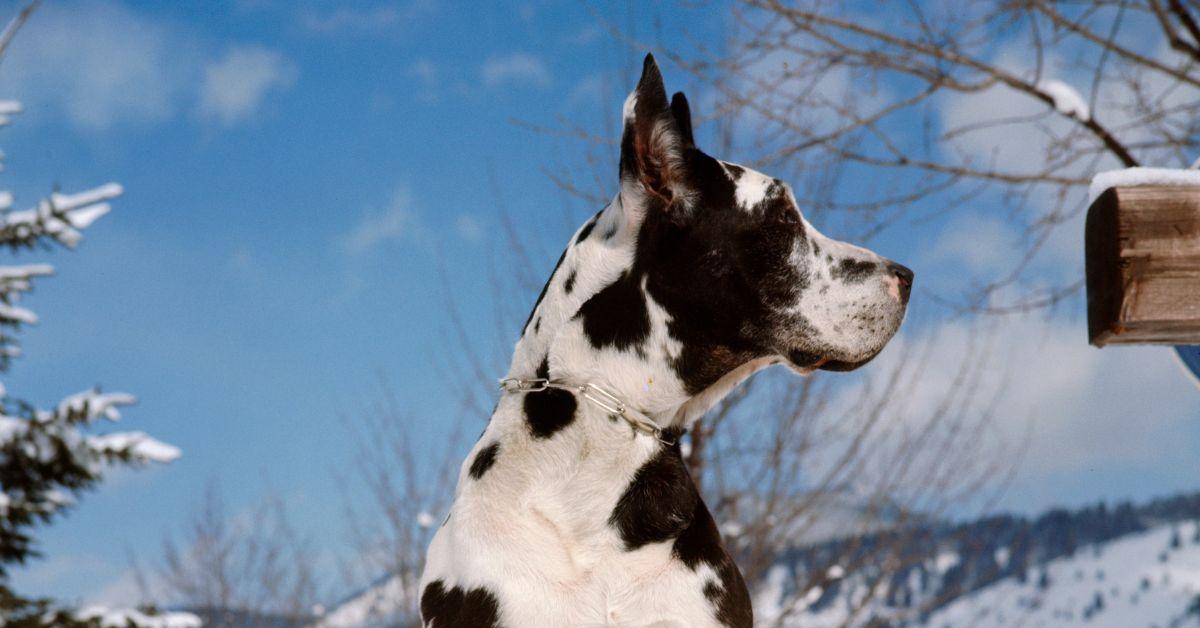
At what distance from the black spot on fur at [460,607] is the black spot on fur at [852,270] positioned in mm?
1414

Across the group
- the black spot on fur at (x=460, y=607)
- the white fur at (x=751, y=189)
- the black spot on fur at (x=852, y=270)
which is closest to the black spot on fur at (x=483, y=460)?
the black spot on fur at (x=460, y=607)

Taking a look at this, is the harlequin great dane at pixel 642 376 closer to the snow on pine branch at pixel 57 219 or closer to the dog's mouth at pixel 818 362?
the dog's mouth at pixel 818 362

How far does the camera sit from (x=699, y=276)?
300 centimetres

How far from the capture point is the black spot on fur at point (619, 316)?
3.01 m

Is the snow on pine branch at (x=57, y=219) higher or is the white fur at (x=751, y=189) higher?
the snow on pine branch at (x=57, y=219)

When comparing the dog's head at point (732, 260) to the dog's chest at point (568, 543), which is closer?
the dog's chest at point (568, 543)

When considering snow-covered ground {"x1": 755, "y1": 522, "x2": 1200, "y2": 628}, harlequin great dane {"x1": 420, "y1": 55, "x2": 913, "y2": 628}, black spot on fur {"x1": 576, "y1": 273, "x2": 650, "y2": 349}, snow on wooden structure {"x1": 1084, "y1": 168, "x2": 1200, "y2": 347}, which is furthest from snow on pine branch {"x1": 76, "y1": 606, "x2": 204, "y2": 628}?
snow-covered ground {"x1": 755, "y1": 522, "x2": 1200, "y2": 628}

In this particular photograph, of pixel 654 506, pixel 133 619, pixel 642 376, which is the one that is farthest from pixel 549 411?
pixel 133 619

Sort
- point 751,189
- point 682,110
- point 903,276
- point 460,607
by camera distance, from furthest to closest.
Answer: point 682,110
point 903,276
point 751,189
point 460,607

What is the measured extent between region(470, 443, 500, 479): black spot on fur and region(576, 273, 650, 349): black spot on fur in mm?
450

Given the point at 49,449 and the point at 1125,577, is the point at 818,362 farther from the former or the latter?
the point at 1125,577

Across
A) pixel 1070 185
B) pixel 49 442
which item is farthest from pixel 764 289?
pixel 49 442

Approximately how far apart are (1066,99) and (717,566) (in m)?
5.16

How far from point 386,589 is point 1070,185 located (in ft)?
32.1
